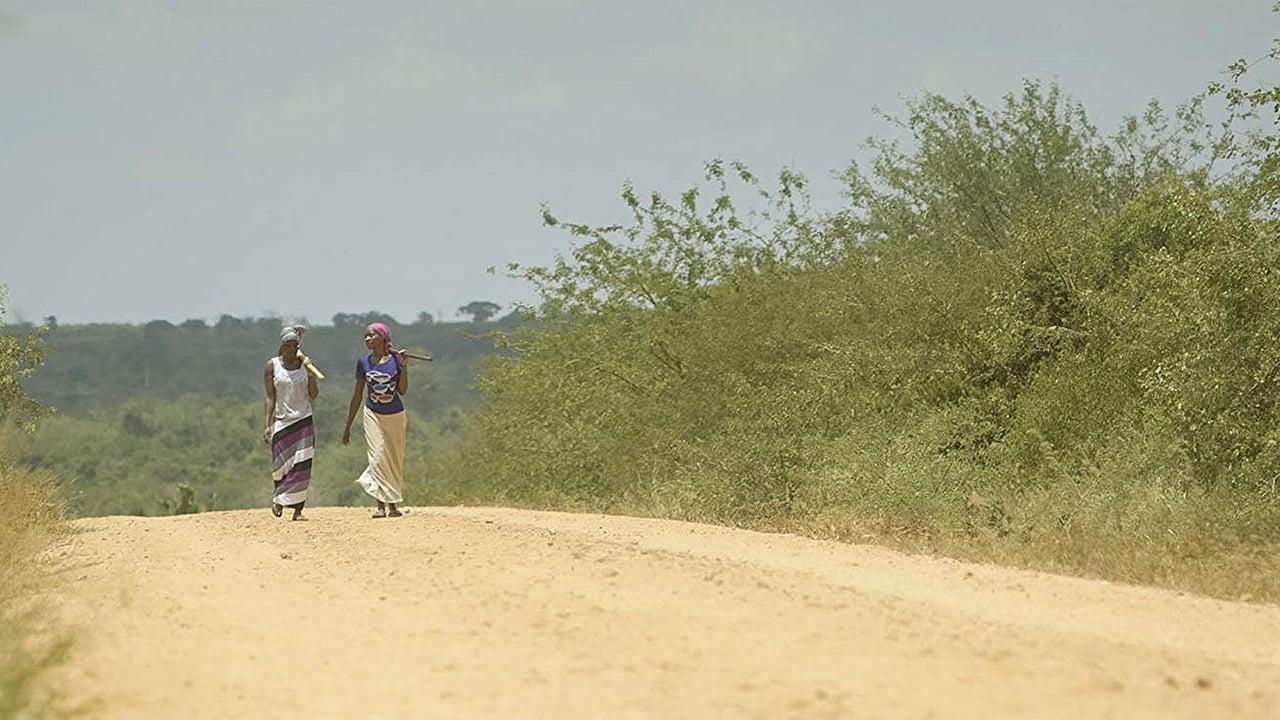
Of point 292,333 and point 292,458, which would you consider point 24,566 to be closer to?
point 292,458

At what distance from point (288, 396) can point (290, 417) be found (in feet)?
0.78

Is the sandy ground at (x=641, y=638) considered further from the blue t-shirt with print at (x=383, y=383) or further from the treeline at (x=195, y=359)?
the treeline at (x=195, y=359)

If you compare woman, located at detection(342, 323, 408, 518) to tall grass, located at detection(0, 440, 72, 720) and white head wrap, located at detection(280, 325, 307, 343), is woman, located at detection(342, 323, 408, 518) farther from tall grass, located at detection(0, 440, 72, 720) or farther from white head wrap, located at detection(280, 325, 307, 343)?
tall grass, located at detection(0, 440, 72, 720)

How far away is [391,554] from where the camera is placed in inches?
531

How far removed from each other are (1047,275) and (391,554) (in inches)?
426

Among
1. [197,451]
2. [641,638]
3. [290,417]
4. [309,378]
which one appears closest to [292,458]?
[290,417]

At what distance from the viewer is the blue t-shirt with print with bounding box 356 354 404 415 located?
64.1ft

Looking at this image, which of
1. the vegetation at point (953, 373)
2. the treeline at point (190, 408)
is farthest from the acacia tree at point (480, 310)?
the vegetation at point (953, 373)

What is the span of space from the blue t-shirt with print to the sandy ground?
18.7ft

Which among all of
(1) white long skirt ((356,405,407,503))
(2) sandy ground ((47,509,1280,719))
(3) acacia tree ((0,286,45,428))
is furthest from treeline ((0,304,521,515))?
(2) sandy ground ((47,509,1280,719))

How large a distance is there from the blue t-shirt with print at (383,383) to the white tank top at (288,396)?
660 mm

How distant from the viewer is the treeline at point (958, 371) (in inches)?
577

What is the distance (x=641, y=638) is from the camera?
869 centimetres

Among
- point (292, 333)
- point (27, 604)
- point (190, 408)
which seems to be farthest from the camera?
point (190, 408)
